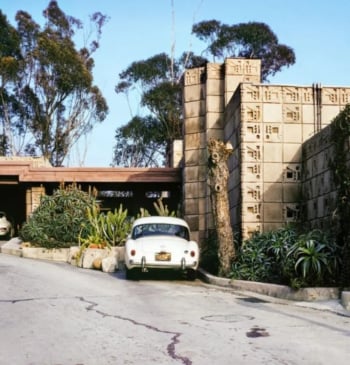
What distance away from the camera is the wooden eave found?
24.9 m

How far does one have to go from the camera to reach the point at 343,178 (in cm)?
1209

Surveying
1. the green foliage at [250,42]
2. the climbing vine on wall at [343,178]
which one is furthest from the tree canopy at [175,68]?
the climbing vine on wall at [343,178]

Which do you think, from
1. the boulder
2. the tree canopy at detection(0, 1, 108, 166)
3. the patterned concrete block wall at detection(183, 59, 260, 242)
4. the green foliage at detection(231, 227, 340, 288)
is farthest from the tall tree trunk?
the tree canopy at detection(0, 1, 108, 166)

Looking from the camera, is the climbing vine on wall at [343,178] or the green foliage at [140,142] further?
the green foliage at [140,142]

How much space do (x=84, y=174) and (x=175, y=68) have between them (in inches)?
857

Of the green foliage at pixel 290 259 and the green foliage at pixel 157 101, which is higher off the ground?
the green foliage at pixel 157 101

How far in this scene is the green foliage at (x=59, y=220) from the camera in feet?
68.1

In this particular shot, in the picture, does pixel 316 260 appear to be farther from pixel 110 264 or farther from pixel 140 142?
pixel 140 142

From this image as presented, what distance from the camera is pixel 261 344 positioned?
25.2 feet

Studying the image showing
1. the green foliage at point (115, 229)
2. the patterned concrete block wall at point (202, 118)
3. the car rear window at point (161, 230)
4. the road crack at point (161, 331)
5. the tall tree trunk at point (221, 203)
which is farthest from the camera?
the green foliage at point (115, 229)

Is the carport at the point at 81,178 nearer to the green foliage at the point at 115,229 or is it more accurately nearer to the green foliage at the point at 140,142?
the green foliage at the point at 115,229

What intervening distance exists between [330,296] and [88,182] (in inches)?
631

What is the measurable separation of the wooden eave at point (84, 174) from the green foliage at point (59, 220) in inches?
102

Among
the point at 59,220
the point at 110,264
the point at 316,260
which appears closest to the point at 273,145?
the point at 316,260
